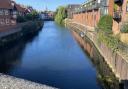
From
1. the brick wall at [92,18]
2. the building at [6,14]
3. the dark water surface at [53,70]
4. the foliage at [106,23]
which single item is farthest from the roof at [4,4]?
the foliage at [106,23]

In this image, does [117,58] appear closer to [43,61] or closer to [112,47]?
[112,47]

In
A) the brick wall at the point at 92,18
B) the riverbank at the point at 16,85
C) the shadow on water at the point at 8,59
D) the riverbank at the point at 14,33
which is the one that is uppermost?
the brick wall at the point at 92,18

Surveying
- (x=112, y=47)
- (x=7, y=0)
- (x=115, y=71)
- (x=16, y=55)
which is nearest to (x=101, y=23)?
(x=16, y=55)

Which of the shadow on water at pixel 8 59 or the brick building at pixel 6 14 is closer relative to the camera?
the shadow on water at pixel 8 59

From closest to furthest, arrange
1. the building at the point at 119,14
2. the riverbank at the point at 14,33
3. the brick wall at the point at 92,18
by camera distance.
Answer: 1. the building at the point at 119,14
2. the riverbank at the point at 14,33
3. the brick wall at the point at 92,18

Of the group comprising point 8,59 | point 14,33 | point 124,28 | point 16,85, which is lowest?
point 8,59

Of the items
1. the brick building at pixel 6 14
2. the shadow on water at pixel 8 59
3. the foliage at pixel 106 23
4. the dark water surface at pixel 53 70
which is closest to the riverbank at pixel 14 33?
the brick building at pixel 6 14

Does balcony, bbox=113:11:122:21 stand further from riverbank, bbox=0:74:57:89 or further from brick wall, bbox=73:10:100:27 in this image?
riverbank, bbox=0:74:57:89

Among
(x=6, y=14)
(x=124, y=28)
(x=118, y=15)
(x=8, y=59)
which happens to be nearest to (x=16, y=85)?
(x=124, y=28)

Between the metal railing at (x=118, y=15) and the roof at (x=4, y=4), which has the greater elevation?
the roof at (x=4, y=4)

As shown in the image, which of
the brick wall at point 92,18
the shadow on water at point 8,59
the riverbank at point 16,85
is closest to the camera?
the riverbank at point 16,85

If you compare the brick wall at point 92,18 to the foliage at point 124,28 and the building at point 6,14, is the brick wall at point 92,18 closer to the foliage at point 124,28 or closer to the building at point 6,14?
the building at point 6,14

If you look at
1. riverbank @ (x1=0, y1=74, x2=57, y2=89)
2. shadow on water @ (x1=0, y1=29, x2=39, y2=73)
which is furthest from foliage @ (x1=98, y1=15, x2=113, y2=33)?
riverbank @ (x1=0, y1=74, x2=57, y2=89)

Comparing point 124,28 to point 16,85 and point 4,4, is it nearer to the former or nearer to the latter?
point 16,85
